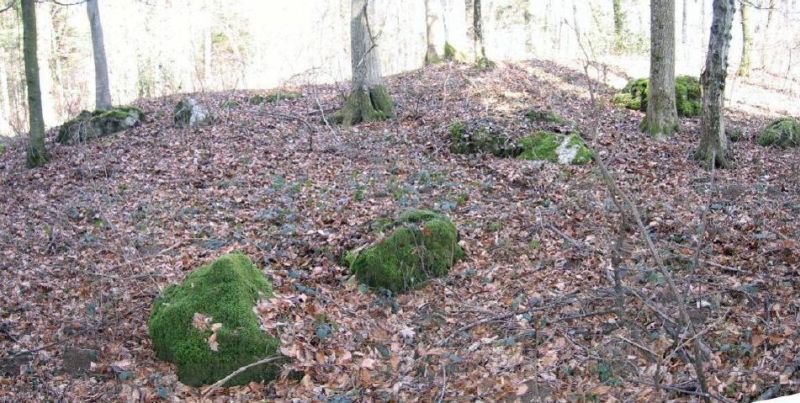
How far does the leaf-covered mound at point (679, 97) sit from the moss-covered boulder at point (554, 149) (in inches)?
156

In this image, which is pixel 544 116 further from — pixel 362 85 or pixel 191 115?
pixel 191 115

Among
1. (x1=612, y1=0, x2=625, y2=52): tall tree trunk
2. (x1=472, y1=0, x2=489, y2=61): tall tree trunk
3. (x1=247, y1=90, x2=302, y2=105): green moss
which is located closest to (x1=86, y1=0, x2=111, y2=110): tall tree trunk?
(x1=247, y1=90, x2=302, y2=105): green moss

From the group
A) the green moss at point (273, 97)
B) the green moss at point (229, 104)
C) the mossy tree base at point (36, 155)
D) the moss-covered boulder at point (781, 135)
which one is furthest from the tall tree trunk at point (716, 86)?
the mossy tree base at point (36, 155)

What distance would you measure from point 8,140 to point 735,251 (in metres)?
17.1

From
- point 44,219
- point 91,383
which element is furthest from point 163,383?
point 44,219

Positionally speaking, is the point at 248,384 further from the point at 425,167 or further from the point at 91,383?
the point at 425,167

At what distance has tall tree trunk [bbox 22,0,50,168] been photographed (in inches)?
476

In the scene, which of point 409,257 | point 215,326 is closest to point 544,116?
point 409,257

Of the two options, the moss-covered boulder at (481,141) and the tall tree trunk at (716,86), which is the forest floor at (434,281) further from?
the tall tree trunk at (716,86)

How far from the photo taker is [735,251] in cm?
652

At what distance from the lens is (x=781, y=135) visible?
36.3ft

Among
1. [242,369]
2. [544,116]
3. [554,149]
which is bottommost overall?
[242,369]

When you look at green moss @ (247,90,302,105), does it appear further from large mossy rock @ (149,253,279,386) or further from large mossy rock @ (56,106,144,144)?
large mossy rock @ (149,253,279,386)

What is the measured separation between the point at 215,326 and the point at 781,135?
10496 mm
